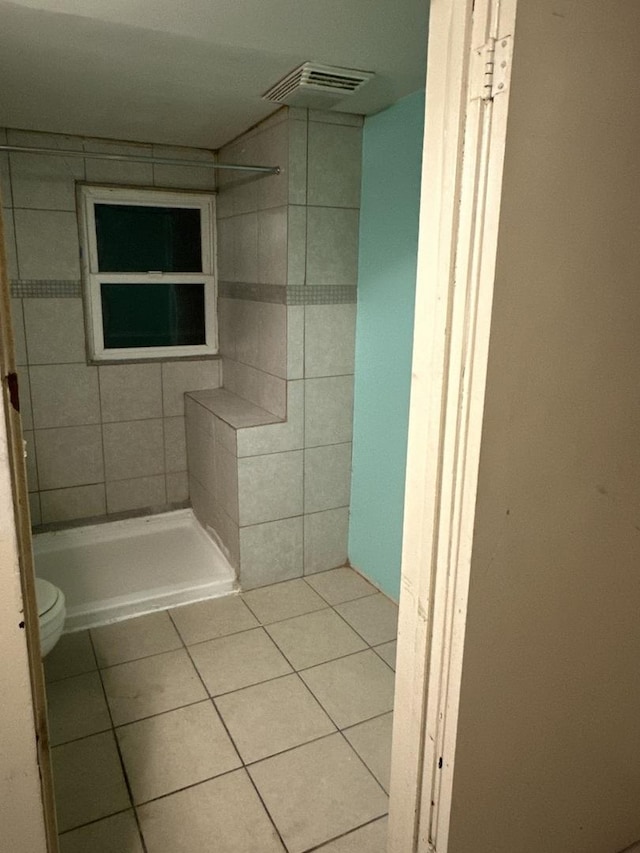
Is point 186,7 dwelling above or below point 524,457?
above

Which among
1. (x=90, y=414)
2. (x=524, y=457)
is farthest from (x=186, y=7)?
(x=90, y=414)

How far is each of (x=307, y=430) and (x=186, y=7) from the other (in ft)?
5.55

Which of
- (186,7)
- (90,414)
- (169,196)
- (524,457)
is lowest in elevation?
(90,414)

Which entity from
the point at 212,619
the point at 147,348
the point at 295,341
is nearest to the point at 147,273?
the point at 147,348

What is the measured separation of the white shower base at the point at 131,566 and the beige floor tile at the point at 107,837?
39.9 inches

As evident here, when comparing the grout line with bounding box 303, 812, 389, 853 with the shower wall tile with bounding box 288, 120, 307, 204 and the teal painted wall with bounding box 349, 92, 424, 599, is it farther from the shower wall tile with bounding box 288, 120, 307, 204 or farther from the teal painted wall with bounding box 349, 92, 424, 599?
the shower wall tile with bounding box 288, 120, 307, 204

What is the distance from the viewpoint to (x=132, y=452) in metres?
3.29

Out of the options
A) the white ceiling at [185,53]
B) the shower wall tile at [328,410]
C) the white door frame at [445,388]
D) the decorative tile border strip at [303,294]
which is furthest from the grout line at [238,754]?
the white ceiling at [185,53]

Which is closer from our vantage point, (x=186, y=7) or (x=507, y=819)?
(x=507, y=819)

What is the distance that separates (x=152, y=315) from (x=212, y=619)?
1.66 m

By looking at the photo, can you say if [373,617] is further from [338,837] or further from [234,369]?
[234,369]

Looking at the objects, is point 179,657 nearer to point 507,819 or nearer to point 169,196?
point 507,819

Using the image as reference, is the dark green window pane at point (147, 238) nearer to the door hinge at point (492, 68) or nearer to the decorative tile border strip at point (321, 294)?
the decorative tile border strip at point (321, 294)

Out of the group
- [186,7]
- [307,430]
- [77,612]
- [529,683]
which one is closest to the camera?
[529,683]
